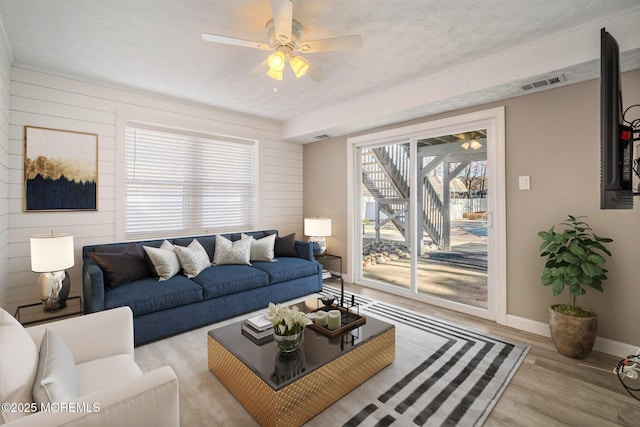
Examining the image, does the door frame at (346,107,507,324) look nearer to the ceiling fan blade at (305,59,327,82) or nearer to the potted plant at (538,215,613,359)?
the potted plant at (538,215,613,359)

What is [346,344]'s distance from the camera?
2.05 m

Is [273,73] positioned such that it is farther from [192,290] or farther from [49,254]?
[49,254]

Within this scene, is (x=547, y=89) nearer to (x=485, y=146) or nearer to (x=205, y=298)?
(x=485, y=146)

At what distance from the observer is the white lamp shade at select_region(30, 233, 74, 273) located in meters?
2.55

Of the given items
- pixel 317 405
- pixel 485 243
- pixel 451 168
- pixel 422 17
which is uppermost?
pixel 422 17

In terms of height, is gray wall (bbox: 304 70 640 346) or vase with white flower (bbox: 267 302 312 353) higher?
gray wall (bbox: 304 70 640 346)

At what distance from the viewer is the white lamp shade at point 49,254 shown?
2551mm

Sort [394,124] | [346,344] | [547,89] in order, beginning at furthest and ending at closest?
[394,124], [547,89], [346,344]

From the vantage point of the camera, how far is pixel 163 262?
10.4ft

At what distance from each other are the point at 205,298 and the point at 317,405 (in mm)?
1752

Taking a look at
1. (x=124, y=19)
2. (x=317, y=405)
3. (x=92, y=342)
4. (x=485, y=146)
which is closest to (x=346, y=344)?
(x=317, y=405)

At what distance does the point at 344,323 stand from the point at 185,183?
A: 10.00 ft

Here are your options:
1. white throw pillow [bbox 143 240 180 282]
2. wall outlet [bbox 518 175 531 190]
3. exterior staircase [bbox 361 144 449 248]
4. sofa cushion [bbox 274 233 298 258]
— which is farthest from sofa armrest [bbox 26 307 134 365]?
wall outlet [bbox 518 175 531 190]

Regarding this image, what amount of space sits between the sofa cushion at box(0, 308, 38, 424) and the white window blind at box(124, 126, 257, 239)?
105 inches
